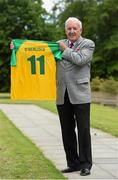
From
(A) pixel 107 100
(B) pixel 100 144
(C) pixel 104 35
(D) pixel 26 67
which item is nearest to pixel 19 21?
(A) pixel 107 100

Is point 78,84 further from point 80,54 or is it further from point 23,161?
point 23,161

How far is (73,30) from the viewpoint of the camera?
331 inches

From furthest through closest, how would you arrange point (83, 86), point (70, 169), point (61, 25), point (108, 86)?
point (61, 25) → point (108, 86) → point (70, 169) → point (83, 86)

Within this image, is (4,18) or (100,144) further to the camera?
(4,18)

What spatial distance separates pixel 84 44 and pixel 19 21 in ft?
123

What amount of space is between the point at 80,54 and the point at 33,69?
923mm

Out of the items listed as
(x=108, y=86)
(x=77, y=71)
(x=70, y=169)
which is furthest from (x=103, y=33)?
(x=77, y=71)

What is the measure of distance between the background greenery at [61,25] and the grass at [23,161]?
30.1 meters

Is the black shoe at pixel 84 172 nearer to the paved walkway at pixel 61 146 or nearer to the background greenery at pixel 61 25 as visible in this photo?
the paved walkway at pixel 61 146

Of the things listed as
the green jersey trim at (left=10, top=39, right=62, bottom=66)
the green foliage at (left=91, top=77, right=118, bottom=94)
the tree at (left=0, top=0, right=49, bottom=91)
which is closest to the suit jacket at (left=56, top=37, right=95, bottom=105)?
the green jersey trim at (left=10, top=39, right=62, bottom=66)

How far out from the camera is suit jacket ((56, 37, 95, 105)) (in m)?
8.33

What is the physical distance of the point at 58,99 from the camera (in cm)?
861

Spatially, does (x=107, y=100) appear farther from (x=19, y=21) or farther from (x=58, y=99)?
(x=58, y=99)

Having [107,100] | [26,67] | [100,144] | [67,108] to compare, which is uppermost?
[26,67]
